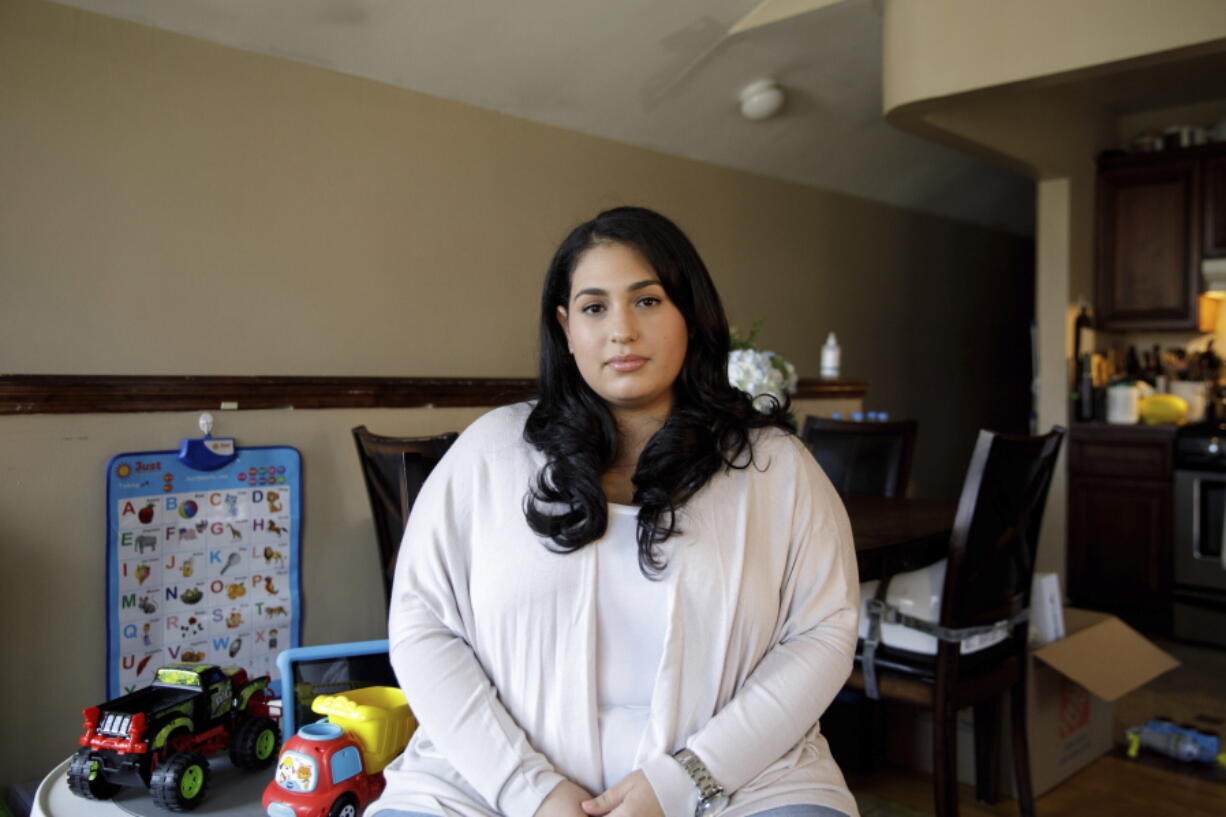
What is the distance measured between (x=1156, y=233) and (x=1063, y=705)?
3055mm

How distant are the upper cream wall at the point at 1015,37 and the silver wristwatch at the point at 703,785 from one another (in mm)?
2866

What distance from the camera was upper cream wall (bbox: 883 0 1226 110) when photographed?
3006mm

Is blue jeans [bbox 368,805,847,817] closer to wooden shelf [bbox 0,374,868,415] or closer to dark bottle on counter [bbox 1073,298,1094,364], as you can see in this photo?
wooden shelf [bbox 0,374,868,415]

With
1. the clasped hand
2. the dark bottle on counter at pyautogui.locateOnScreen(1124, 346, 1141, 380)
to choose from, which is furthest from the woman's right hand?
the dark bottle on counter at pyautogui.locateOnScreen(1124, 346, 1141, 380)

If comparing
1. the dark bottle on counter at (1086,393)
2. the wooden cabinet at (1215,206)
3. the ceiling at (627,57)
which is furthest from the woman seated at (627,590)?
the wooden cabinet at (1215,206)

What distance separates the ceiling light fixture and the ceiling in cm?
4

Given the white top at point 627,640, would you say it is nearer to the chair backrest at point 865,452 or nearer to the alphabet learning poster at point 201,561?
the alphabet learning poster at point 201,561

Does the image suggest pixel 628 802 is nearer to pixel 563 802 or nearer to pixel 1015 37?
pixel 563 802

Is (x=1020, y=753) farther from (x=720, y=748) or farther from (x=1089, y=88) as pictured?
(x=1089, y=88)

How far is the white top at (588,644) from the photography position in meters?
1.19

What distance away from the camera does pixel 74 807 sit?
1.47m

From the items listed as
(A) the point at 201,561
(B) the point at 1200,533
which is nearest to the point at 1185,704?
(B) the point at 1200,533

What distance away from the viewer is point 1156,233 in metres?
4.75

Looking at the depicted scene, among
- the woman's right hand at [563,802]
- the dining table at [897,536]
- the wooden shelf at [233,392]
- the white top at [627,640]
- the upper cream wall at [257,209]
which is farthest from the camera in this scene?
the upper cream wall at [257,209]
